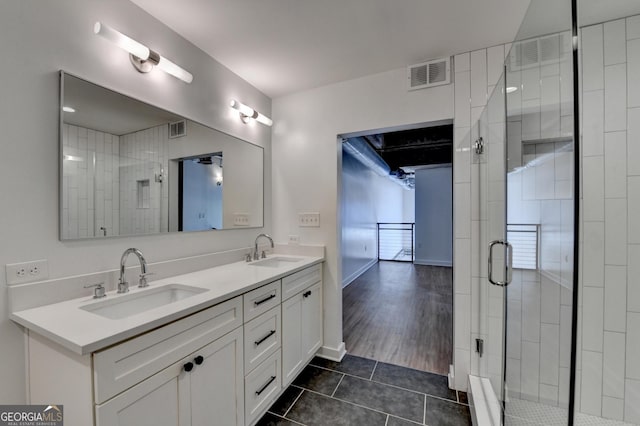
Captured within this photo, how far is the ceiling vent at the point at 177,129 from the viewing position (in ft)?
5.56

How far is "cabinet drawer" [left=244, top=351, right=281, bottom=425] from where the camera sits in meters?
1.45

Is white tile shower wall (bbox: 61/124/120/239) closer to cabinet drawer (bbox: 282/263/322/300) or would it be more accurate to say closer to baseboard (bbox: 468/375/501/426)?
cabinet drawer (bbox: 282/263/322/300)

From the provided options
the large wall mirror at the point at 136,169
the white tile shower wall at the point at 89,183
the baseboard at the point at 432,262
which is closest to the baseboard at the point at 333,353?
the large wall mirror at the point at 136,169

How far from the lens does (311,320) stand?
2176mm

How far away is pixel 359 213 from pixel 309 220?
3199mm

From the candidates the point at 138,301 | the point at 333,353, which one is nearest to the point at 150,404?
the point at 138,301

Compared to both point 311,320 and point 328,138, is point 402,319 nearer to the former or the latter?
point 311,320

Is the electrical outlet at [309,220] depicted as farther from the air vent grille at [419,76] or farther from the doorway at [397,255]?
the air vent grille at [419,76]

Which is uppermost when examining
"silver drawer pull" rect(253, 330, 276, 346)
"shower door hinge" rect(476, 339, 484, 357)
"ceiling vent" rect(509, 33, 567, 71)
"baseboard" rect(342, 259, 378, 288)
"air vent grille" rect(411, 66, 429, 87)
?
"air vent grille" rect(411, 66, 429, 87)

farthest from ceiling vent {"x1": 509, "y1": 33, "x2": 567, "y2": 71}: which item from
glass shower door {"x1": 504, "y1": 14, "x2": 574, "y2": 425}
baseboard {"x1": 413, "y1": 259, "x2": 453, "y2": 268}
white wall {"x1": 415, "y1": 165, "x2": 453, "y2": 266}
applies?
baseboard {"x1": 413, "y1": 259, "x2": 453, "y2": 268}

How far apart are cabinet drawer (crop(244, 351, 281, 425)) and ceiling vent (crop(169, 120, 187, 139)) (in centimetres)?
158

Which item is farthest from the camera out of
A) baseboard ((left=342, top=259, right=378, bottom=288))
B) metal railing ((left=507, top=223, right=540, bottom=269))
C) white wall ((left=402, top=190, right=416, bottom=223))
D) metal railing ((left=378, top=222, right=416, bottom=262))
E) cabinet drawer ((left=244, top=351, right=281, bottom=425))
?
white wall ((left=402, top=190, right=416, bottom=223))

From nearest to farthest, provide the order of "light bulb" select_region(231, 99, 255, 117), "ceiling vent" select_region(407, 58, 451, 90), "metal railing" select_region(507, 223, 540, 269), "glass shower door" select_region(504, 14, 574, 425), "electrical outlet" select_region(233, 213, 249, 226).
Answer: "glass shower door" select_region(504, 14, 574, 425)
"metal railing" select_region(507, 223, 540, 269)
"ceiling vent" select_region(407, 58, 451, 90)
"light bulb" select_region(231, 99, 255, 117)
"electrical outlet" select_region(233, 213, 249, 226)

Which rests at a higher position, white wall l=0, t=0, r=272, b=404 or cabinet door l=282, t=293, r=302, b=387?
white wall l=0, t=0, r=272, b=404
